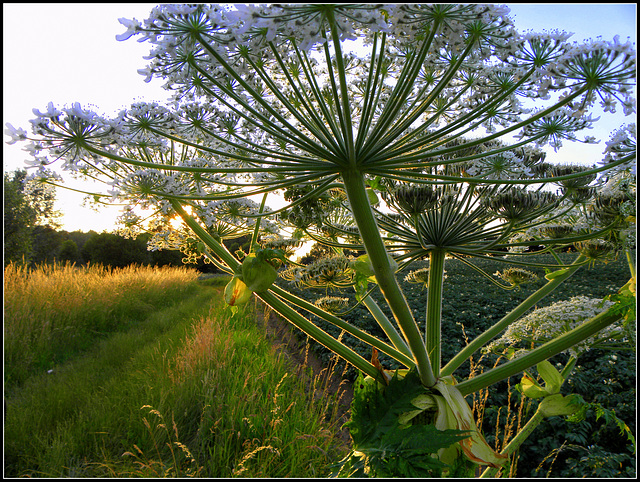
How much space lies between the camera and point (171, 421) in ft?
14.4

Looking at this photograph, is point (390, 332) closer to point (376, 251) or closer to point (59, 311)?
point (376, 251)

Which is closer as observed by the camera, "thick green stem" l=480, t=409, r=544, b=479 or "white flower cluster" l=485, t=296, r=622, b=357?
"thick green stem" l=480, t=409, r=544, b=479

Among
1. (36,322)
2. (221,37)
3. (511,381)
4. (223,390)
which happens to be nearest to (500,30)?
(221,37)

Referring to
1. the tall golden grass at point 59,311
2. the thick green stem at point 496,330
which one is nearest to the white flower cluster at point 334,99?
the thick green stem at point 496,330

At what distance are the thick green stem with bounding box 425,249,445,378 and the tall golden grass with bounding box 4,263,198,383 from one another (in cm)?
816

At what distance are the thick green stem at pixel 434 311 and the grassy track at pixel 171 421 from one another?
213cm

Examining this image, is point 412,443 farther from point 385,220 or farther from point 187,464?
point 187,464

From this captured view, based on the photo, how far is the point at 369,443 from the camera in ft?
4.25

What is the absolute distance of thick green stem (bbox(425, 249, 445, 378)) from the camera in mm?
1706

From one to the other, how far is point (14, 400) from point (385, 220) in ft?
22.3

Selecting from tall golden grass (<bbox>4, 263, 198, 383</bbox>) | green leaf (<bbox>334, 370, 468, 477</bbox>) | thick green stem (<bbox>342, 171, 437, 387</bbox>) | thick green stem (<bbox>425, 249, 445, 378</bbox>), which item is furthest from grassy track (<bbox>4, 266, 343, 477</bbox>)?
thick green stem (<bbox>342, 171, 437, 387</bbox>)

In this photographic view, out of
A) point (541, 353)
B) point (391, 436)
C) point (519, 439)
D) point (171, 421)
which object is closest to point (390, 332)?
point (391, 436)

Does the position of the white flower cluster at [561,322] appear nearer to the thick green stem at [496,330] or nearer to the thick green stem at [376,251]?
the thick green stem at [496,330]

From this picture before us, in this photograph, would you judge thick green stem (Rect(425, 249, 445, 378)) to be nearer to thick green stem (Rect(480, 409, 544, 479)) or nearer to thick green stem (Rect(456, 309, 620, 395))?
thick green stem (Rect(456, 309, 620, 395))
